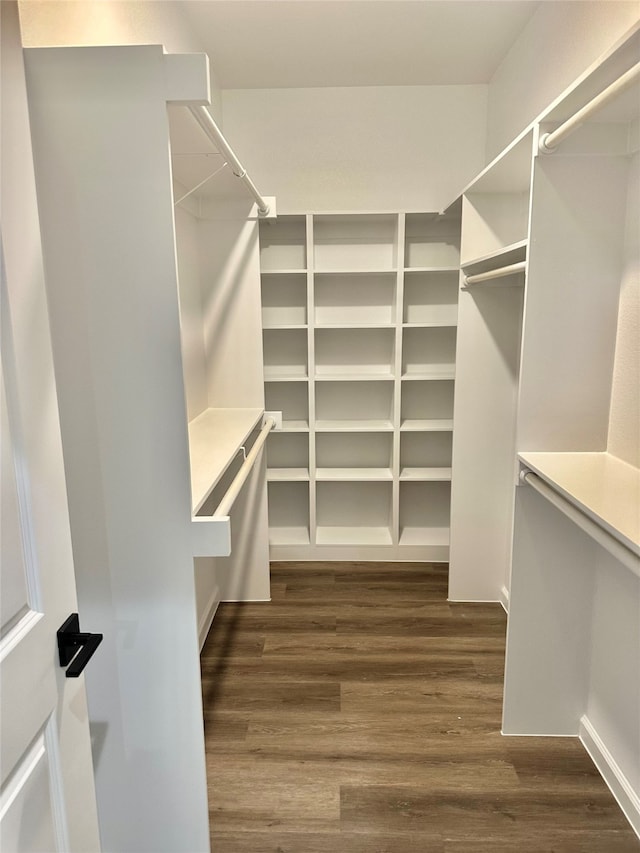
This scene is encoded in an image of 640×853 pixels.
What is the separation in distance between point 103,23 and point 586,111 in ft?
4.52

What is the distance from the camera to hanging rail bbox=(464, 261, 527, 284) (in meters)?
1.92

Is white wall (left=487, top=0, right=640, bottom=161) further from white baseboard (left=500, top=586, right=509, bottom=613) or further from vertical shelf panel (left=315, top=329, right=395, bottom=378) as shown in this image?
white baseboard (left=500, top=586, right=509, bottom=613)

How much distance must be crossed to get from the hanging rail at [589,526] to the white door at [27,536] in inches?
43.3

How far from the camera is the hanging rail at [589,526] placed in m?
1.20

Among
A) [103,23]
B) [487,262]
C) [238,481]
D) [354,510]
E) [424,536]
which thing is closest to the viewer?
[103,23]

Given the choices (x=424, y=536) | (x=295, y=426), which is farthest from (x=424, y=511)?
(x=295, y=426)

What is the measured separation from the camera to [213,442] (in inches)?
81.5

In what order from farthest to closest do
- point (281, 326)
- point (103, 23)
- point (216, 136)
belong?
point (281, 326) < point (103, 23) < point (216, 136)

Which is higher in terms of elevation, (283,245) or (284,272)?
(283,245)

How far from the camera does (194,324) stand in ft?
8.48

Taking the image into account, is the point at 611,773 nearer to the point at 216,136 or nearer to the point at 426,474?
the point at 426,474

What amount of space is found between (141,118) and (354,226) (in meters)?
2.18

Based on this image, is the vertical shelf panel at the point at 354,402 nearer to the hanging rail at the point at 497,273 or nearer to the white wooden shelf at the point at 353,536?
the white wooden shelf at the point at 353,536

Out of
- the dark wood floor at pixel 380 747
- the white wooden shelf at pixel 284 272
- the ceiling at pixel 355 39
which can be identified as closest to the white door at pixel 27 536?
the dark wood floor at pixel 380 747
